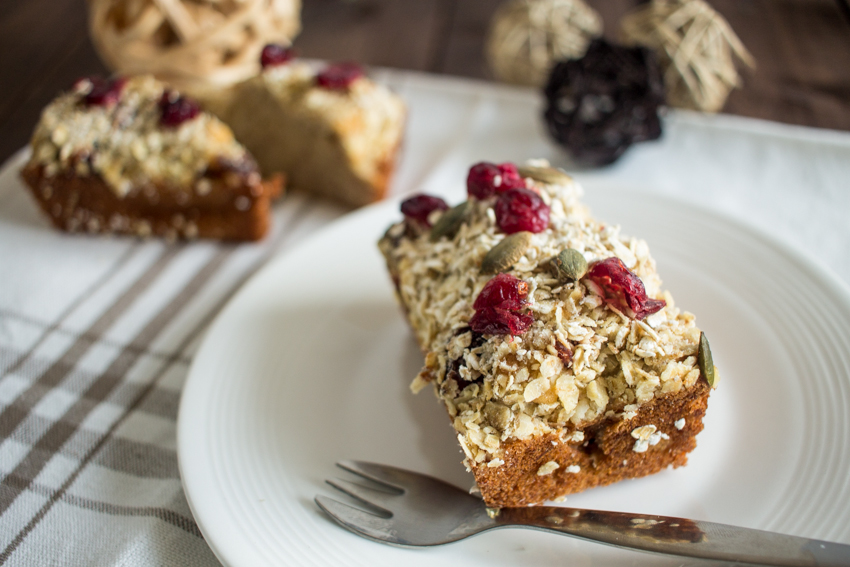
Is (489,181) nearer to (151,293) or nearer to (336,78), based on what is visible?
(336,78)

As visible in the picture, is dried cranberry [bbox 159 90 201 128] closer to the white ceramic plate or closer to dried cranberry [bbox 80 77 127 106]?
dried cranberry [bbox 80 77 127 106]

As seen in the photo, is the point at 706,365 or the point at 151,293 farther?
the point at 151,293

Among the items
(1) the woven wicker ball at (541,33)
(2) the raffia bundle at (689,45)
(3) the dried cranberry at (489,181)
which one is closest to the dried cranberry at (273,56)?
(1) the woven wicker ball at (541,33)

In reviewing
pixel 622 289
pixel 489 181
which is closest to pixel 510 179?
pixel 489 181

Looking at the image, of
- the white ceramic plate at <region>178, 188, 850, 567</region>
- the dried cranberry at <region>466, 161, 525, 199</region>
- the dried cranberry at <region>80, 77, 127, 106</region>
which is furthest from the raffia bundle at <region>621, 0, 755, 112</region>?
the dried cranberry at <region>80, 77, 127, 106</region>

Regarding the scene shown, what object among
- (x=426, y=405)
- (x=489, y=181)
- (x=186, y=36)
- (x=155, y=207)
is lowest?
(x=426, y=405)

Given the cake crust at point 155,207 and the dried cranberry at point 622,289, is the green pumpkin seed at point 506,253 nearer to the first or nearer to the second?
the dried cranberry at point 622,289

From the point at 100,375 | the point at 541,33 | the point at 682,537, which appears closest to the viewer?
the point at 682,537

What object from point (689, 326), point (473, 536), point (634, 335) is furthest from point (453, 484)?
point (689, 326)
